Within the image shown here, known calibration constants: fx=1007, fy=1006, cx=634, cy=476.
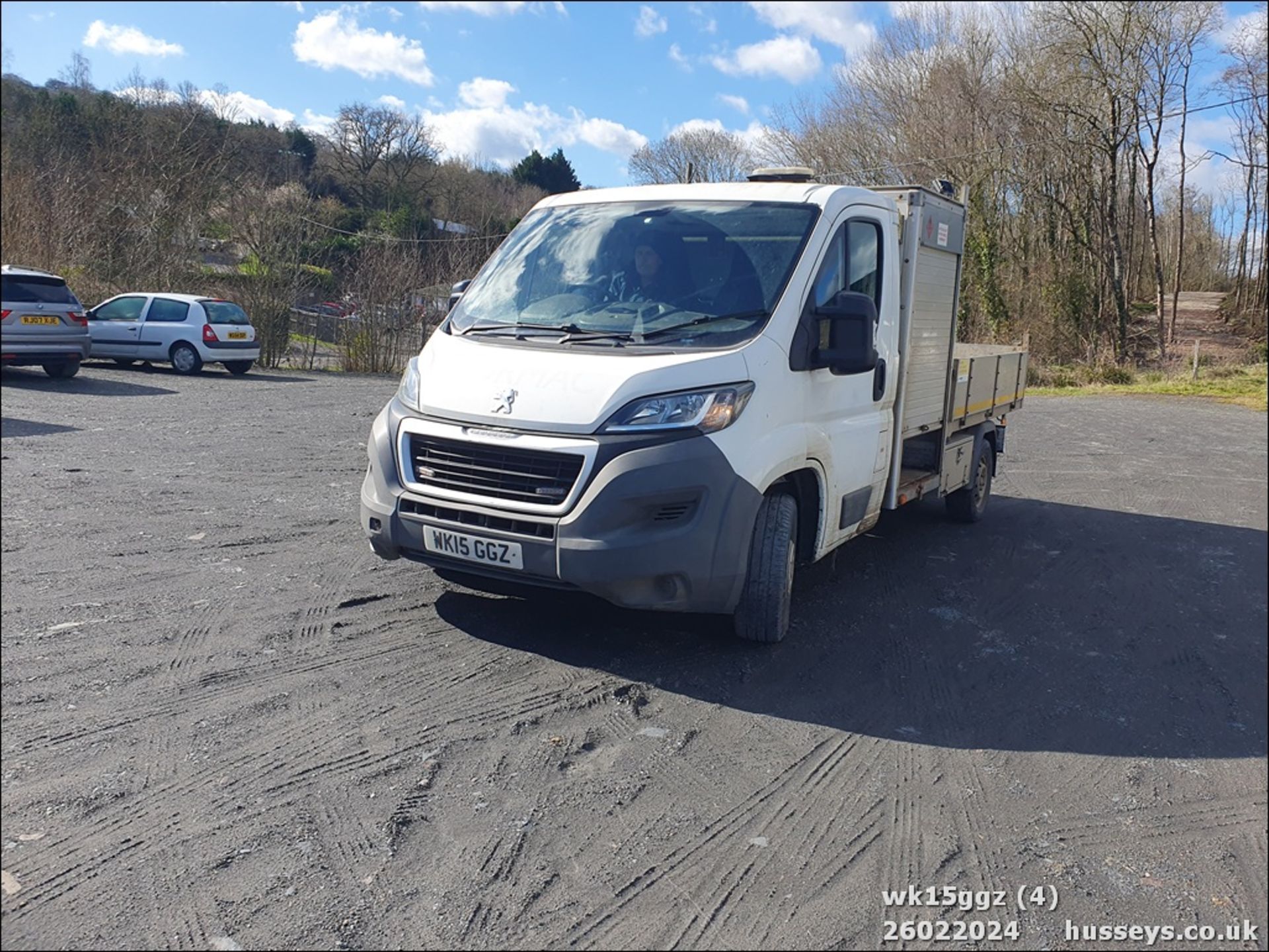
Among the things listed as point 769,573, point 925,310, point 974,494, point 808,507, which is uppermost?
point 925,310

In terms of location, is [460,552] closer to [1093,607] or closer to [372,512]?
[372,512]

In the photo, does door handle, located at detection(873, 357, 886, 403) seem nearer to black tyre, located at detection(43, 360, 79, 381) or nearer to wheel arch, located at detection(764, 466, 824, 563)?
wheel arch, located at detection(764, 466, 824, 563)

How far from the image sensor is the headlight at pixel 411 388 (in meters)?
5.20

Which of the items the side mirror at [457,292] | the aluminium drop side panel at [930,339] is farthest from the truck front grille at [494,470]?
the aluminium drop side panel at [930,339]

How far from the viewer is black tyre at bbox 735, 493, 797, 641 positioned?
5.15 m

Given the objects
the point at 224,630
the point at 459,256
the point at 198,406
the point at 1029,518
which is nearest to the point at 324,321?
the point at 459,256

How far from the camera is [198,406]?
44.0 feet

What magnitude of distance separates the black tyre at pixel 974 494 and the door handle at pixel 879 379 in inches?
115

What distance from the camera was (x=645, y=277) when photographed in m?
5.55

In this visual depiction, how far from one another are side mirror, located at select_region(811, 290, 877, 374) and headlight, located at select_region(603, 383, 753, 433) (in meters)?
0.80

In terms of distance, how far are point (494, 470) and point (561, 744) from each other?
138 cm

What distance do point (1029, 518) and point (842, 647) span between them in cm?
482

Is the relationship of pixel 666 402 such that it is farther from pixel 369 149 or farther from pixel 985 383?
pixel 369 149

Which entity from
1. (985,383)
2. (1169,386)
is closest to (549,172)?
(1169,386)
